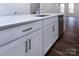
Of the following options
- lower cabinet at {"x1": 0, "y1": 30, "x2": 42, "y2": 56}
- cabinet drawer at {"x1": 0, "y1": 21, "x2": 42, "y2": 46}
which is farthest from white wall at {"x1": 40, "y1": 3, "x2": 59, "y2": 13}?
cabinet drawer at {"x1": 0, "y1": 21, "x2": 42, "y2": 46}

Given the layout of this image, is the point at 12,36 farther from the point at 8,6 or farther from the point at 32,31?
the point at 8,6

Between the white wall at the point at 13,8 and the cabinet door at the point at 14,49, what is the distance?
0.78 m

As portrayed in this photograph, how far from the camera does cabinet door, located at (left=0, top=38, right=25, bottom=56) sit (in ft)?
3.57

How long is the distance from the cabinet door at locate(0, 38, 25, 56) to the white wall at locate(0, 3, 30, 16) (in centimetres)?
78

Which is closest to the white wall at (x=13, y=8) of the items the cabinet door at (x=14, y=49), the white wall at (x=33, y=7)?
the white wall at (x=33, y=7)

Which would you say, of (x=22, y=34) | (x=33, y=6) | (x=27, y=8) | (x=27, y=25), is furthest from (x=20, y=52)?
(x=33, y=6)

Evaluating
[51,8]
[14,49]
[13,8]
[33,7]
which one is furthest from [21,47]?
[51,8]

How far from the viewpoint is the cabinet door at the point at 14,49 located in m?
1.09

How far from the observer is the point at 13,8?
89.4 inches

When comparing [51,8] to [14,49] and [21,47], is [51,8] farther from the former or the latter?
[14,49]

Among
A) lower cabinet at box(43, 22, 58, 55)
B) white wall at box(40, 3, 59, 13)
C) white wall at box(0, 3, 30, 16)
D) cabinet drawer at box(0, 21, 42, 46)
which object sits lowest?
lower cabinet at box(43, 22, 58, 55)

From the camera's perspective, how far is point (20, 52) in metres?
1.36

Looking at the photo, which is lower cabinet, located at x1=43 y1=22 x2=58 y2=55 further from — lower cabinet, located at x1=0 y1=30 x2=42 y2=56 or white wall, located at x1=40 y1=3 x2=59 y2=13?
white wall, located at x1=40 y1=3 x2=59 y2=13

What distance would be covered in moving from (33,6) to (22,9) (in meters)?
0.63
